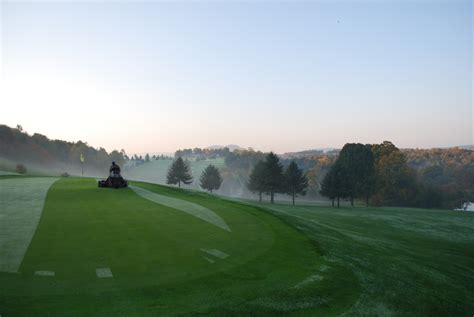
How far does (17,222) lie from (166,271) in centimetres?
1182

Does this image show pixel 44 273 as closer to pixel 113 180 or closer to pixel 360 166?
pixel 113 180

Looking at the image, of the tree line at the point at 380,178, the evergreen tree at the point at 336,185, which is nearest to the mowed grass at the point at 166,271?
the evergreen tree at the point at 336,185

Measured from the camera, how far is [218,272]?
1197cm

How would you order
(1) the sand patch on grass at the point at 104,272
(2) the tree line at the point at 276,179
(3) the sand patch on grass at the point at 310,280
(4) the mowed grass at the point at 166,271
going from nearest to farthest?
(4) the mowed grass at the point at 166,271, (1) the sand patch on grass at the point at 104,272, (3) the sand patch on grass at the point at 310,280, (2) the tree line at the point at 276,179

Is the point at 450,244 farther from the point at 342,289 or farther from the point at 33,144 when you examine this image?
the point at 33,144

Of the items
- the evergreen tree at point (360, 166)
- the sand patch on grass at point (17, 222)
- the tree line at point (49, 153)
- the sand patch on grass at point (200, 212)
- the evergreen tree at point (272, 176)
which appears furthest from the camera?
the tree line at point (49, 153)

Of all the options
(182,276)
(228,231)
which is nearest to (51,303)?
(182,276)

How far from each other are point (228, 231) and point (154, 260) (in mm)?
6066

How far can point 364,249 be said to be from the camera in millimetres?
18031

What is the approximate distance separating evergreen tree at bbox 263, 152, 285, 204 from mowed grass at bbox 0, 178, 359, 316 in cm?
4935

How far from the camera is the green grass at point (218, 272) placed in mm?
9383

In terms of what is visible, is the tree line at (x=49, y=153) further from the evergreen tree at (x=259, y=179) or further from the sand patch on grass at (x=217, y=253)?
the sand patch on grass at (x=217, y=253)

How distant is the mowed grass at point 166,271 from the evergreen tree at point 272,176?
49.3 m

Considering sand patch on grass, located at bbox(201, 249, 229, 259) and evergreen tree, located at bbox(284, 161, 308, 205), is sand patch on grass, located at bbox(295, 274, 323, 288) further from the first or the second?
evergreen tree, located at bbox(284, 161, 308, 205)
